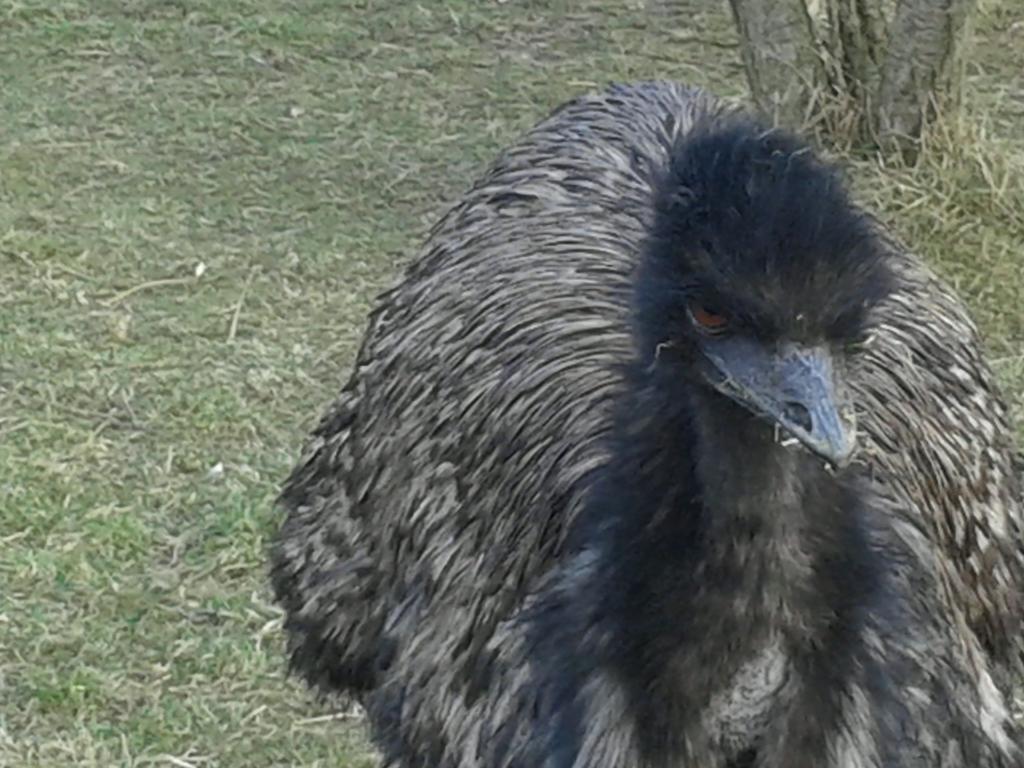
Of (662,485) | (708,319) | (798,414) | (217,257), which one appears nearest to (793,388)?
(798,414)

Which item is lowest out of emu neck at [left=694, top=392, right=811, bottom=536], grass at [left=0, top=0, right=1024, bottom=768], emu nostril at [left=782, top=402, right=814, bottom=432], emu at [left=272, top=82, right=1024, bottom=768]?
grass at [left=0, top=0, right=1024, bottom=768]

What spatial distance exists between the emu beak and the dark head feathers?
0.03 m

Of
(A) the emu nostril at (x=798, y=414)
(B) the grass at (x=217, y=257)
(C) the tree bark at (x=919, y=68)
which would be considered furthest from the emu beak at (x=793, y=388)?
(C) the tree bark at (x=919, y=68)

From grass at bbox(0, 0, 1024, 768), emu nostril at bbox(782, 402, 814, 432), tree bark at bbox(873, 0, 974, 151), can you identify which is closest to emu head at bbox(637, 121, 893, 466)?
emu nostril at bbox(782, 402, 814, 432)

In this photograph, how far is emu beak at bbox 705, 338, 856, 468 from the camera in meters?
2.48

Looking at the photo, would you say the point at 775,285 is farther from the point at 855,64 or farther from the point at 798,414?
the point at 855,64

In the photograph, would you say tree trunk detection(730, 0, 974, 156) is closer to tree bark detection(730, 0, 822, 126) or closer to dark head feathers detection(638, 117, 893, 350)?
tree bark detection(730, 0, 822, 126)

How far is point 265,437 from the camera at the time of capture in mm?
5449

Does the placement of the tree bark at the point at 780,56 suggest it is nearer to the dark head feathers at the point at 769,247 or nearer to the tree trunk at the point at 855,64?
the tree trunk at the point at 855,64

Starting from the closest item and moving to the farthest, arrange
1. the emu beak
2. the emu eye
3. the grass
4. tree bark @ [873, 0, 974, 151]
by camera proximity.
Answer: the emu beak, the emu eye, the grass, tree bark @ [873, 0, 974, 151]

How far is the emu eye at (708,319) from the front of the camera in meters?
2.60

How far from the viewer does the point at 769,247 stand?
100.0 inches

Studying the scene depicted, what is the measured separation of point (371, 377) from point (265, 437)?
157 cm

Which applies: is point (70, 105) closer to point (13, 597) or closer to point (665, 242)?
point (13, 597)
